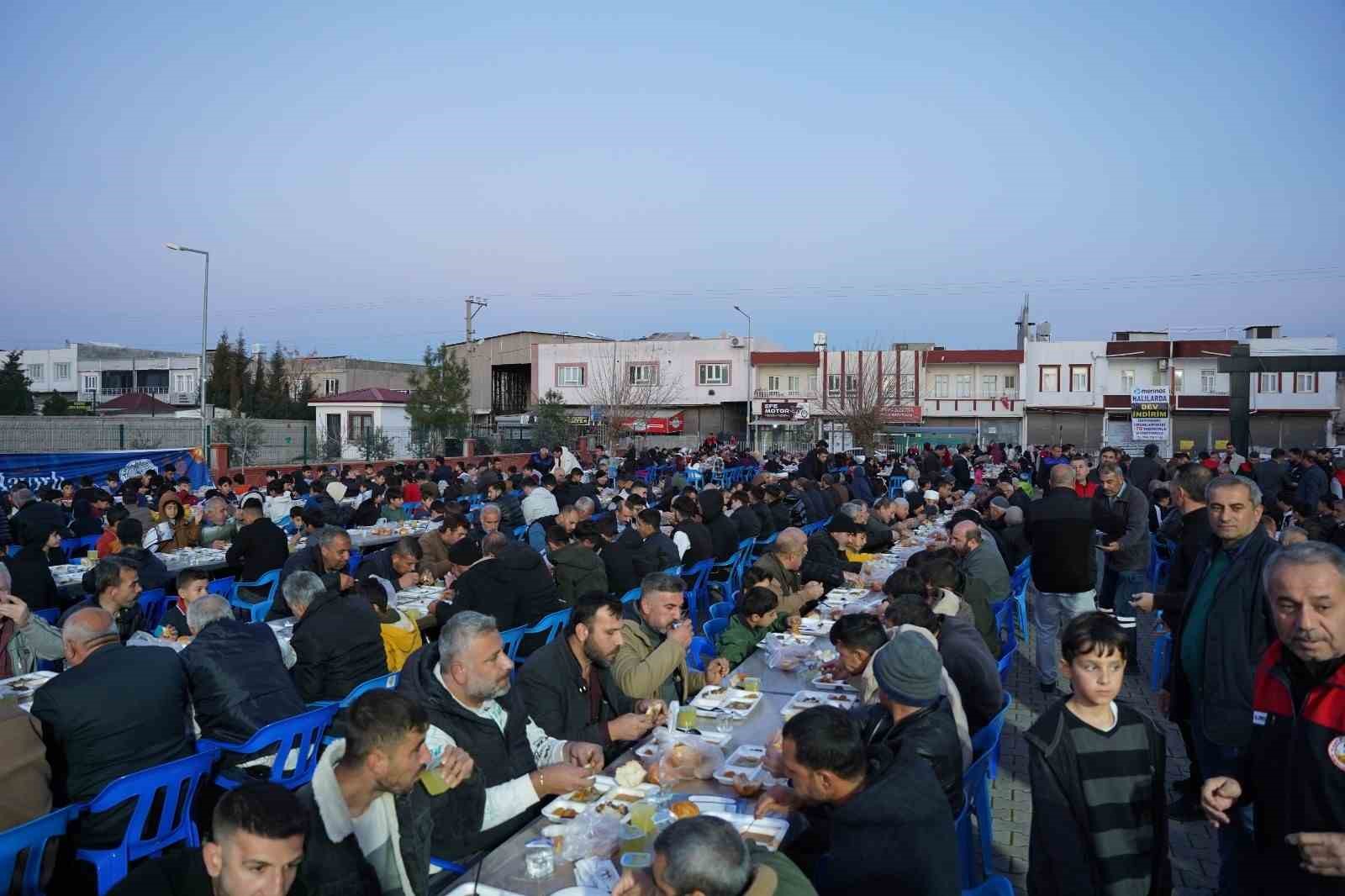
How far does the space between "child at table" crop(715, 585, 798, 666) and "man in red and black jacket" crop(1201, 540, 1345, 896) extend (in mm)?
3490

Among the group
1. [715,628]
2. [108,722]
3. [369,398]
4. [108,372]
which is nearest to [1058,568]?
[715,628]

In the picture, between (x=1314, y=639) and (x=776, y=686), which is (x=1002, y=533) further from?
(x=1314, y=639)

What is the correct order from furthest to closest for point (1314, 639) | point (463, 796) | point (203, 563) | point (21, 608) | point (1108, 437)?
1. point (1108, 437)
2. point (203, 563)
3. point (21, 608)
4. point (463, 796)
5. point (1314, 639)

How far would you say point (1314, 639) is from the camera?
282 centimetres

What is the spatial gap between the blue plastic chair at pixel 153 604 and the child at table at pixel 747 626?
510 centimetres

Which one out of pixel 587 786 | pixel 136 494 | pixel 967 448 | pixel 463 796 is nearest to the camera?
pixel 463 796

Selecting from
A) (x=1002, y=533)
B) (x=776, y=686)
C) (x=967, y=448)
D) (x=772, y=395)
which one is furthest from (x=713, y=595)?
(x=772, y=395)

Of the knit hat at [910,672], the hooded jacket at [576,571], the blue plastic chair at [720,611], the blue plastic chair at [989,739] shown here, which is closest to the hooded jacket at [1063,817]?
the knit hat at [910,672]

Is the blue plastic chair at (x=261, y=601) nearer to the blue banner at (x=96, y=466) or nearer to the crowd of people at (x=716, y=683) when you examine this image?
the crowd of people at (x=716, y=683)

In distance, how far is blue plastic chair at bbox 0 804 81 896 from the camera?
3.47 m

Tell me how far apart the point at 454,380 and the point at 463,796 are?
98.6 ft

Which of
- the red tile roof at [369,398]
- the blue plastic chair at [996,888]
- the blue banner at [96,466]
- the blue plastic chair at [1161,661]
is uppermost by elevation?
the red tile roof at [369,398]

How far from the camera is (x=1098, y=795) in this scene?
3.10 m

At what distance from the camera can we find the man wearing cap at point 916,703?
370cm
